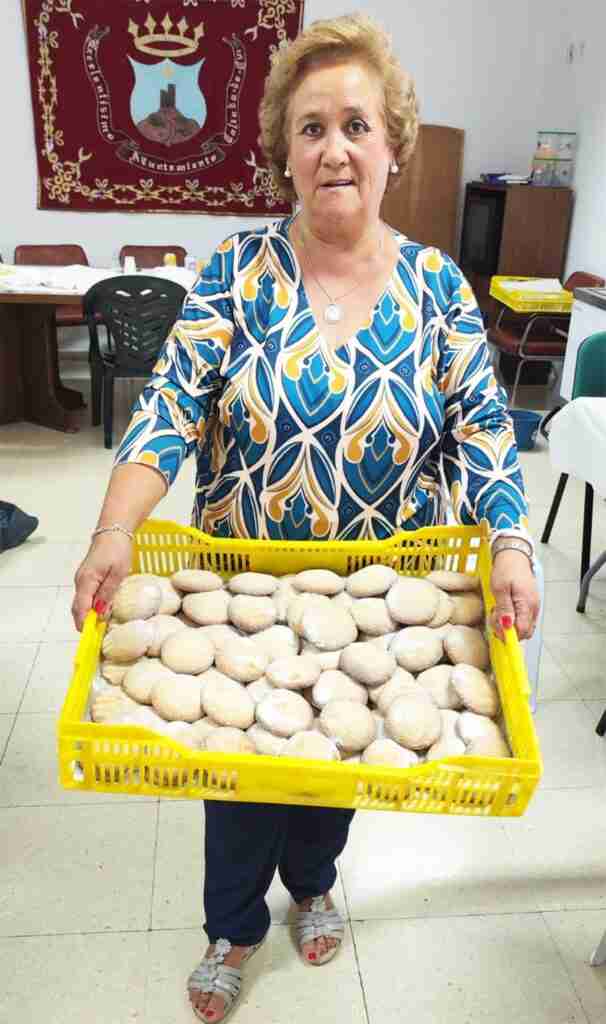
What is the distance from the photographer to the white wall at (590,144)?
4711 mm

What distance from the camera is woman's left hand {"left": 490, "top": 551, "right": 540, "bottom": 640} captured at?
981 mm

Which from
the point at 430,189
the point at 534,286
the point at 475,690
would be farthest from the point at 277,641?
the point at 430,189

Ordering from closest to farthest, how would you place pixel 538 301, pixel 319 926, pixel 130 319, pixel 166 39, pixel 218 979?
pixel 218 979 → pixel 319 926 → pixel 130 319 → pixel 538 301 → pixel 166 39

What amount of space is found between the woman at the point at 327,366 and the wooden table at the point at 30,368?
3083 mm

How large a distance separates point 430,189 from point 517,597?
15.2 feet

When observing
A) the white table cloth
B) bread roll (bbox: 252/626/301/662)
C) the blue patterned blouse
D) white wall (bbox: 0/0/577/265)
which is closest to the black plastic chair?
white wall (bbox: 0/0/577/265)

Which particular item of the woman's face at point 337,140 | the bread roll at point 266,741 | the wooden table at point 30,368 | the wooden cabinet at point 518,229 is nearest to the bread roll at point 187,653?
the bread roll at point 266,741

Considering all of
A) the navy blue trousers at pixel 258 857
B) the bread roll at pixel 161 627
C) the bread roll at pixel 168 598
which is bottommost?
the navy blue trousers at pixel 258 857

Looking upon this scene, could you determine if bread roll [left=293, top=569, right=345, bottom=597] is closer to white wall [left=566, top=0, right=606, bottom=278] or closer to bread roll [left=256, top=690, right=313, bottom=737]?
bread roll [left=256, top=690, right=313, bottom=737]

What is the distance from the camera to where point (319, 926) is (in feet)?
4.82

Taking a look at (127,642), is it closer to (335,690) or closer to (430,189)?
(335,690)

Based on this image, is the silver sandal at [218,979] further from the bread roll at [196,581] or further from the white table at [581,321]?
the white table at [581,321]

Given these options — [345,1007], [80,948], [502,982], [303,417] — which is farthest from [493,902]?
[303,417]

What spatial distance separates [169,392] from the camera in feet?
3.61
